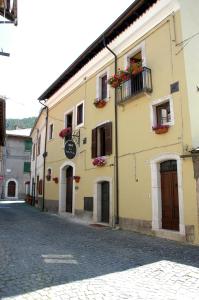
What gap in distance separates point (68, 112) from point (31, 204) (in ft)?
35.4

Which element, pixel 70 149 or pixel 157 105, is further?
pixel 70 149

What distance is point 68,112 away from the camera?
17.8m

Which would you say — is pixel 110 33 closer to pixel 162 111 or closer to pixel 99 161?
pixel 162 111

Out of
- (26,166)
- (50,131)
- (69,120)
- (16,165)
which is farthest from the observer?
(26,166)

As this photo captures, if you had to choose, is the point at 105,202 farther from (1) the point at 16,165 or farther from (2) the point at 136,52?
(1) the point at 16,165

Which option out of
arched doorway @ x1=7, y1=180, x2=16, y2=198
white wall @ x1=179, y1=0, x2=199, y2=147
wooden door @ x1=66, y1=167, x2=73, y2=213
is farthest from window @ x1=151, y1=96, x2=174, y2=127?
arched doorway @ x1=7, y1=180, x2=16, y2=198

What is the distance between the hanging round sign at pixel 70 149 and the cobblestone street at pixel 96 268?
21.4ft

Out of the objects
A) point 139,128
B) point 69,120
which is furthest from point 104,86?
point 69,120

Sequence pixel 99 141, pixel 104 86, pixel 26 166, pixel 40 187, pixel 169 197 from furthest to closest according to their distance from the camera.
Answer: pixel 26 166, pixel 40 187, pixel 104 86, pixel 99 141, pixel 169 197

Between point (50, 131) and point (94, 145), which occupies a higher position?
point (50, 131)

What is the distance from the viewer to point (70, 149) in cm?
1569

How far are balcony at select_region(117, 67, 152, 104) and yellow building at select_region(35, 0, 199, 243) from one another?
1.5 inches

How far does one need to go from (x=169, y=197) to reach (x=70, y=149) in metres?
7.04

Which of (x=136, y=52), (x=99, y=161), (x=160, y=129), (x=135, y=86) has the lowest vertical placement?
(x=99, y=161)
